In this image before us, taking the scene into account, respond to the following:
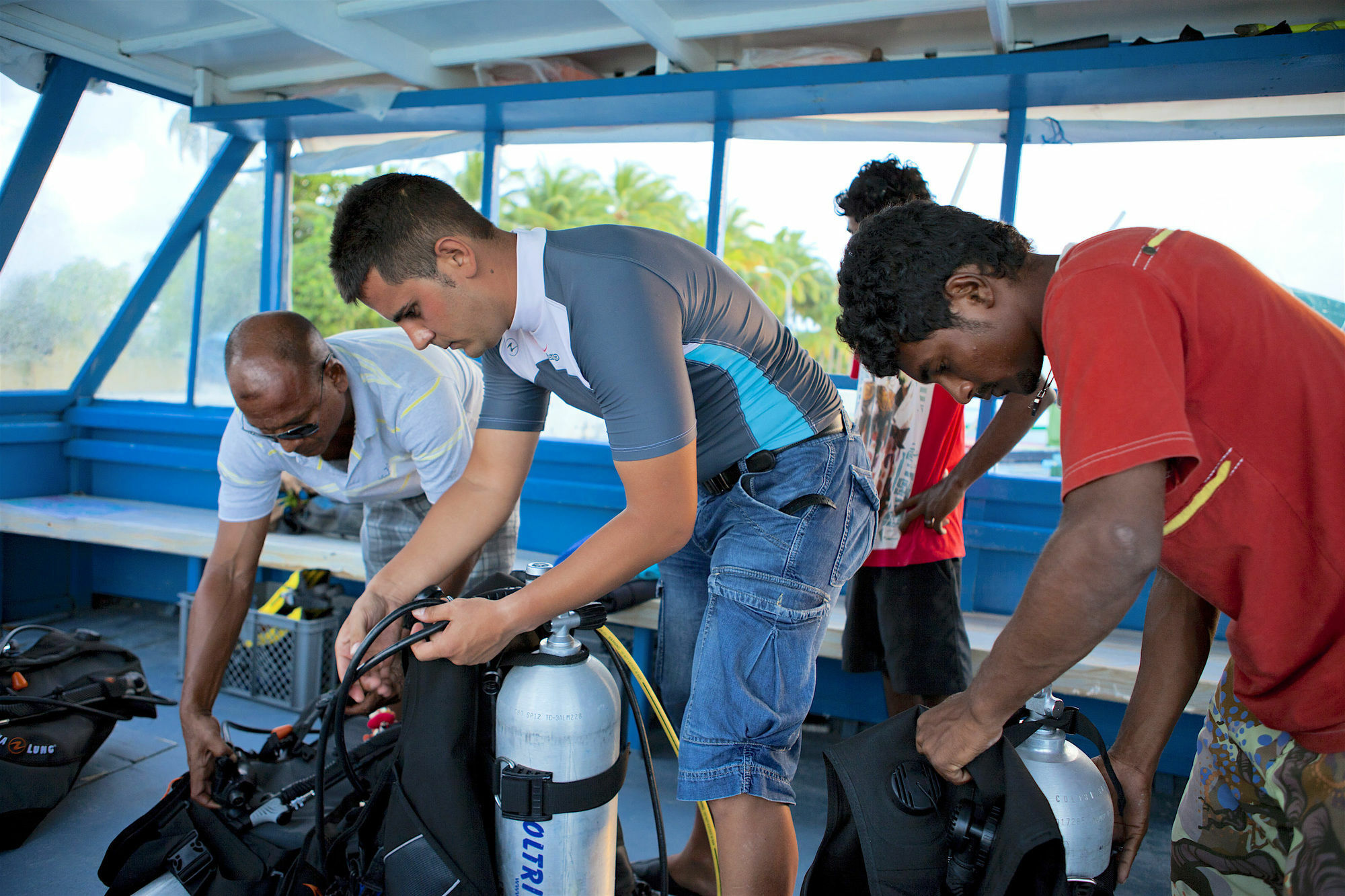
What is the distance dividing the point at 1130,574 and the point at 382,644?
1.35 metres

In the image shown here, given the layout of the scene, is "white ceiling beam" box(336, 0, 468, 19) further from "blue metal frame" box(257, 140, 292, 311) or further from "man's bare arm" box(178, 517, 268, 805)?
"man's bare arm" box(178, 517, 268, 805)

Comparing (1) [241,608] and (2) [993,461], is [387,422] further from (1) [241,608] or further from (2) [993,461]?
(2) [993,461]

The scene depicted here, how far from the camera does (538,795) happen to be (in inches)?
57.3

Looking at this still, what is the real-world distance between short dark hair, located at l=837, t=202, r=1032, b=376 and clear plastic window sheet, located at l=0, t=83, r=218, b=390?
15.9ft

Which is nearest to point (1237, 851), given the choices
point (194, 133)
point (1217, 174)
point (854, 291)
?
point (854, 291)

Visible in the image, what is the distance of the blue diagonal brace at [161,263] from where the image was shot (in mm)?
5160

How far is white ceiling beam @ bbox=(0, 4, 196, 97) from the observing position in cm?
399

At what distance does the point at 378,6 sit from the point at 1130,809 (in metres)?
3.75

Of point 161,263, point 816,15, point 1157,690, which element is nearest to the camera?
point 1157,690

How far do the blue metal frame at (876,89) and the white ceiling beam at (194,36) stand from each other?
0.44 meters

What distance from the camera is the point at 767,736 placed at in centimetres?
158

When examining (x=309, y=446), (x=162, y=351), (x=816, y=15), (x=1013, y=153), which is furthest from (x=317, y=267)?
(x=309, y=446)

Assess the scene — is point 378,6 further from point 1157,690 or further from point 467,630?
point 1157,690

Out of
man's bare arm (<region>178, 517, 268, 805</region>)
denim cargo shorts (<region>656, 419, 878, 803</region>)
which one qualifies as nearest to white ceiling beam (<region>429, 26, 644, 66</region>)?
man's bare arm (<region>178, 517, 268, 805</region>)
